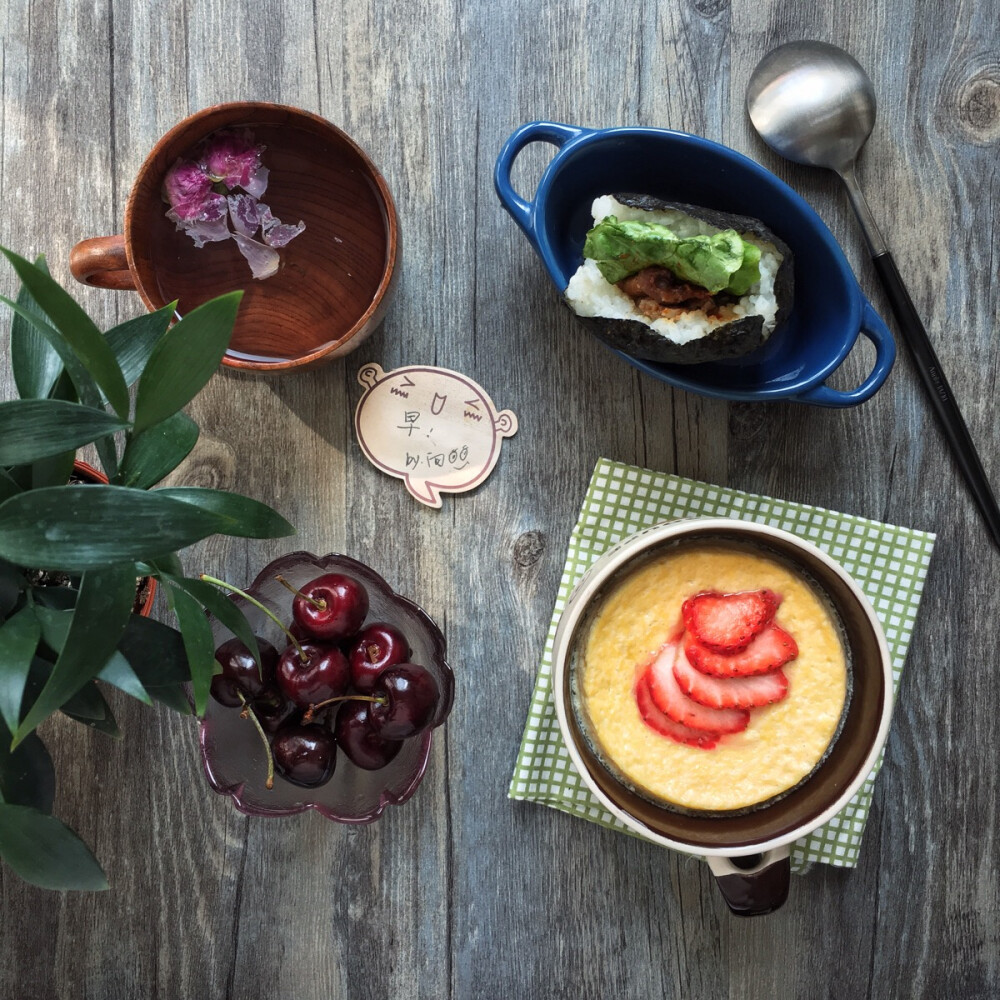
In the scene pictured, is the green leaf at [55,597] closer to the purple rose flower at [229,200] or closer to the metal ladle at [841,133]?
the purple rose flower at [229,200]

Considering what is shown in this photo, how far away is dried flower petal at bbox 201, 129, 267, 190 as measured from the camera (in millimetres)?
991

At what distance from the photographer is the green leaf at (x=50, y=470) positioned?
708mm

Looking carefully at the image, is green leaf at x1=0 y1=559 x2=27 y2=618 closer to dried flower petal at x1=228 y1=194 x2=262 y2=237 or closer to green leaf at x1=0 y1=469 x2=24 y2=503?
green leaf at x1=0 y1=469 x2=24 y2=503

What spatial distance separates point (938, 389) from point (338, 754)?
0.80 metres

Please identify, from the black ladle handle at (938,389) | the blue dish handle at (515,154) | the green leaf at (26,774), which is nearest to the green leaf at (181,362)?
the green leaf at (26,774)

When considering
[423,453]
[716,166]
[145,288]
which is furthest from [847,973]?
[145,288]

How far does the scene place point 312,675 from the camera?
0.91 metres

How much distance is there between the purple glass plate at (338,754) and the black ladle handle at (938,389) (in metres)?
0.63

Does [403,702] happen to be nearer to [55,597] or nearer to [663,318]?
[55,597]

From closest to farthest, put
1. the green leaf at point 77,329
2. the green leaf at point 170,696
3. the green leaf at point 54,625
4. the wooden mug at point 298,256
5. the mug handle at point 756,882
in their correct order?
the green leaf at point 77,329 < the green leaf at point 54,625 < the green leaf at point 170,696 < the mug handle at point 756,882 < the wooden mug at point 298,256

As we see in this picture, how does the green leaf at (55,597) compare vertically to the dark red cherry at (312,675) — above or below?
above

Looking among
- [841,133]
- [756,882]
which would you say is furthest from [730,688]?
[841,133]

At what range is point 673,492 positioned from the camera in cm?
106

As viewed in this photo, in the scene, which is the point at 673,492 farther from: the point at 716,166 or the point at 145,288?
the point at 145,288
